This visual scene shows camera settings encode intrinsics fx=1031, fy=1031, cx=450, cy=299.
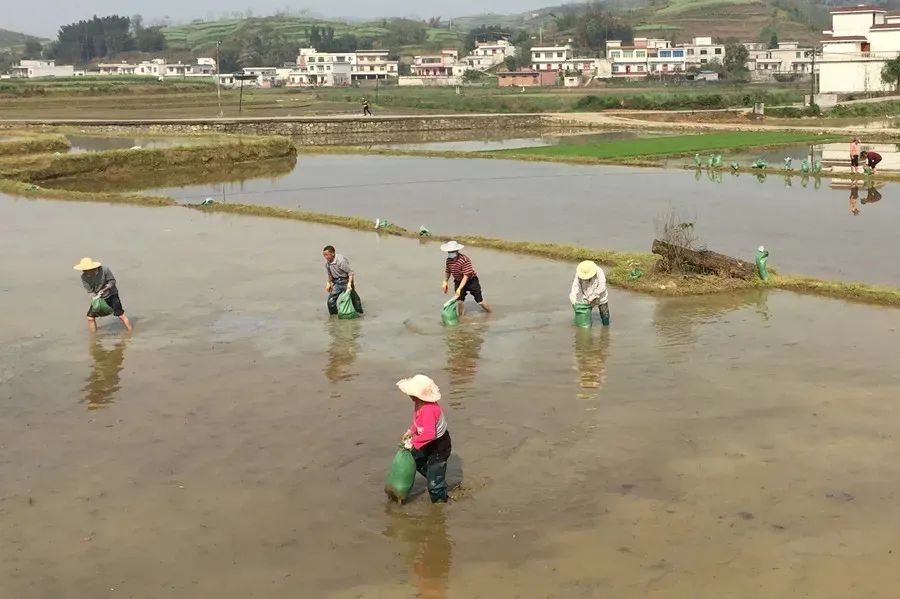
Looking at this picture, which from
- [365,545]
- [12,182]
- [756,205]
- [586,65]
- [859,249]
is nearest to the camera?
[365,545]

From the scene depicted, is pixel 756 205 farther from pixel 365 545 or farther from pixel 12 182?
pixel 12 182

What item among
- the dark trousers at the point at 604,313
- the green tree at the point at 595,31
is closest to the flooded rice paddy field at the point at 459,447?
the dark trousers at the point at 604,313

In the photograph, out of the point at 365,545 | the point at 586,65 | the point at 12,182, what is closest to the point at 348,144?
the point at 12,182

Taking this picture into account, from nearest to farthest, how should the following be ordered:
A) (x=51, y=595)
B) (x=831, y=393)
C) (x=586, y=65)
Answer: (x=51, y=595) → (x=831, y=393) → (x=586, y=65)

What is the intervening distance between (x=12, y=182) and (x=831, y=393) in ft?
84.7

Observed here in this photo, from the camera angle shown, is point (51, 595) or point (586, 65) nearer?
point (51, 595)

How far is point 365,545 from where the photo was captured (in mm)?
7336

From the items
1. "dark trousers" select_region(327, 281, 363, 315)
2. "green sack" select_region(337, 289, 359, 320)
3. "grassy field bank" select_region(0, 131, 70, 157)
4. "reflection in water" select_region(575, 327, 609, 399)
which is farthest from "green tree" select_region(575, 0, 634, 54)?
"reflection in water" select_region(575, 327, 609, 399)

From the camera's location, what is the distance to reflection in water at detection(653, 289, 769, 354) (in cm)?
1248

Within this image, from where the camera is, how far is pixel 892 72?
6525 centimetres

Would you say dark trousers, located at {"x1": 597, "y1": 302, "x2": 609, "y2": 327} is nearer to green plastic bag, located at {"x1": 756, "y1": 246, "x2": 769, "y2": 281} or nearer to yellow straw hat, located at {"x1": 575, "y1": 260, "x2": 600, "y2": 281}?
yellow straw hat, located at {"x1": 575, "y1": 260, "x2": 600, "y2": 281}

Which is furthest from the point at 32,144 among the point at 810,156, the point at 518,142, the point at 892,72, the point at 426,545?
the point at 892,72

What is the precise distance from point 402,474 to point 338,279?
5.82 m

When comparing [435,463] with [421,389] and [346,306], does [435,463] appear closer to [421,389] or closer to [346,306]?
[421,389]
